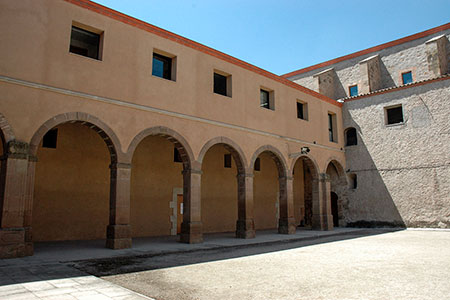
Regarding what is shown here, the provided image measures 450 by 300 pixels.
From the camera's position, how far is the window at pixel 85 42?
10842mm

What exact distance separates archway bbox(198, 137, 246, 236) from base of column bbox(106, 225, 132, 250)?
20.2 ft

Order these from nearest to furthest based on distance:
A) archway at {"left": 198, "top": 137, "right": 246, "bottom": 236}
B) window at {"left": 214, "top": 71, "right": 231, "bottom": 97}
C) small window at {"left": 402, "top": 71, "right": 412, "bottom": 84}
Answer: window at {"left": 214, "top": 71, "right": 231, "bottom": 97} → archway at {"left": 198, "top": 137, "right": 246, "bottom": 236} → small window at {"left": 402, "top": 71, "right": 412, "bottom": 84}

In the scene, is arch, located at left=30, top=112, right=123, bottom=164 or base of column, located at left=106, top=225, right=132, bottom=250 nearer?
arch, located at left=30, top=112, right=123, bottom=164

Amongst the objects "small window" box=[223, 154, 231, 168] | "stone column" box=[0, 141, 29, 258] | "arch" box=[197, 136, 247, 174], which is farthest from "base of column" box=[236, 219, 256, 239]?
"stone column" box=[0, 141, 29, 258]

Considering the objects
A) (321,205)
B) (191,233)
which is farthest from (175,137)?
(321,205)

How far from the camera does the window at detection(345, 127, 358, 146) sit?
20498 millimetres

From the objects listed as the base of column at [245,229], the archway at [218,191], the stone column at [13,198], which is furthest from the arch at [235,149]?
the stone column at [13,198]

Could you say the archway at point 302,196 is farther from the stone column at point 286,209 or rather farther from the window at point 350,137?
the stone column at point 286,209

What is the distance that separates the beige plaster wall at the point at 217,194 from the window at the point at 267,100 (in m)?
3.11

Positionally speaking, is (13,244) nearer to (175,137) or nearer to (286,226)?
(175,137)

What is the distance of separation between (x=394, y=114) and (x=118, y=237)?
633 inches

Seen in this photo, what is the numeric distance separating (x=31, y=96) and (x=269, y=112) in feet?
31.8

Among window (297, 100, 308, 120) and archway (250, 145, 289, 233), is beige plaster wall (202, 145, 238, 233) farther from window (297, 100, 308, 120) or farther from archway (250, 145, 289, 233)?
window (297, 100, 308, 120)

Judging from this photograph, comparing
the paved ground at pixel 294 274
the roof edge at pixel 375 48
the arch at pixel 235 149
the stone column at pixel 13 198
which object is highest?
the roof edge at pixel 375 48
